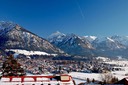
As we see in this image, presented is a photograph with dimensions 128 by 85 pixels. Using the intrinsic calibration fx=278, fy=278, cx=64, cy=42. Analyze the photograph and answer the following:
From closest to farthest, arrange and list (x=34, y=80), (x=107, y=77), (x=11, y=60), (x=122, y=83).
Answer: (x=34, y=80)
(x=122, y=83)
(x=11, y=60)
(x=107, y=77)

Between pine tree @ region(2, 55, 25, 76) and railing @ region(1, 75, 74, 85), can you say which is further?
pine tree @ region(2, 55, 25, 76)

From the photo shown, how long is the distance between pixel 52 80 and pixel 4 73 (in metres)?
20.8

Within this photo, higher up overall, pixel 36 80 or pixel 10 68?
pixel 10 68

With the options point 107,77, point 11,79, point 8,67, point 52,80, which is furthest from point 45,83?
point 107,77

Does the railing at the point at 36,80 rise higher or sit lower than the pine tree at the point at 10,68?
lower

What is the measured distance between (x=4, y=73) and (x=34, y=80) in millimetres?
Result: 18940

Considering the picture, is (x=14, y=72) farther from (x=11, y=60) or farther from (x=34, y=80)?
(x=34, y=80)

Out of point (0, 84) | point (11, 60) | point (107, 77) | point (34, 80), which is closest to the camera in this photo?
point (0, 84)

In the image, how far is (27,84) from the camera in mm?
62125

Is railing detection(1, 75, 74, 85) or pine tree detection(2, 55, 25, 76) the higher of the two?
pine tree detection(2, 55, 25, 76)

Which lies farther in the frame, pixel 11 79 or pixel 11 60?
pixel 11 60

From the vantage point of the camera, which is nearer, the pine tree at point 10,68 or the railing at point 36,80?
the railing at point 36,80

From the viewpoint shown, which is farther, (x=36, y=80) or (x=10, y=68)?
(x=10, y=68)

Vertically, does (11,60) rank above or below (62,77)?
above
